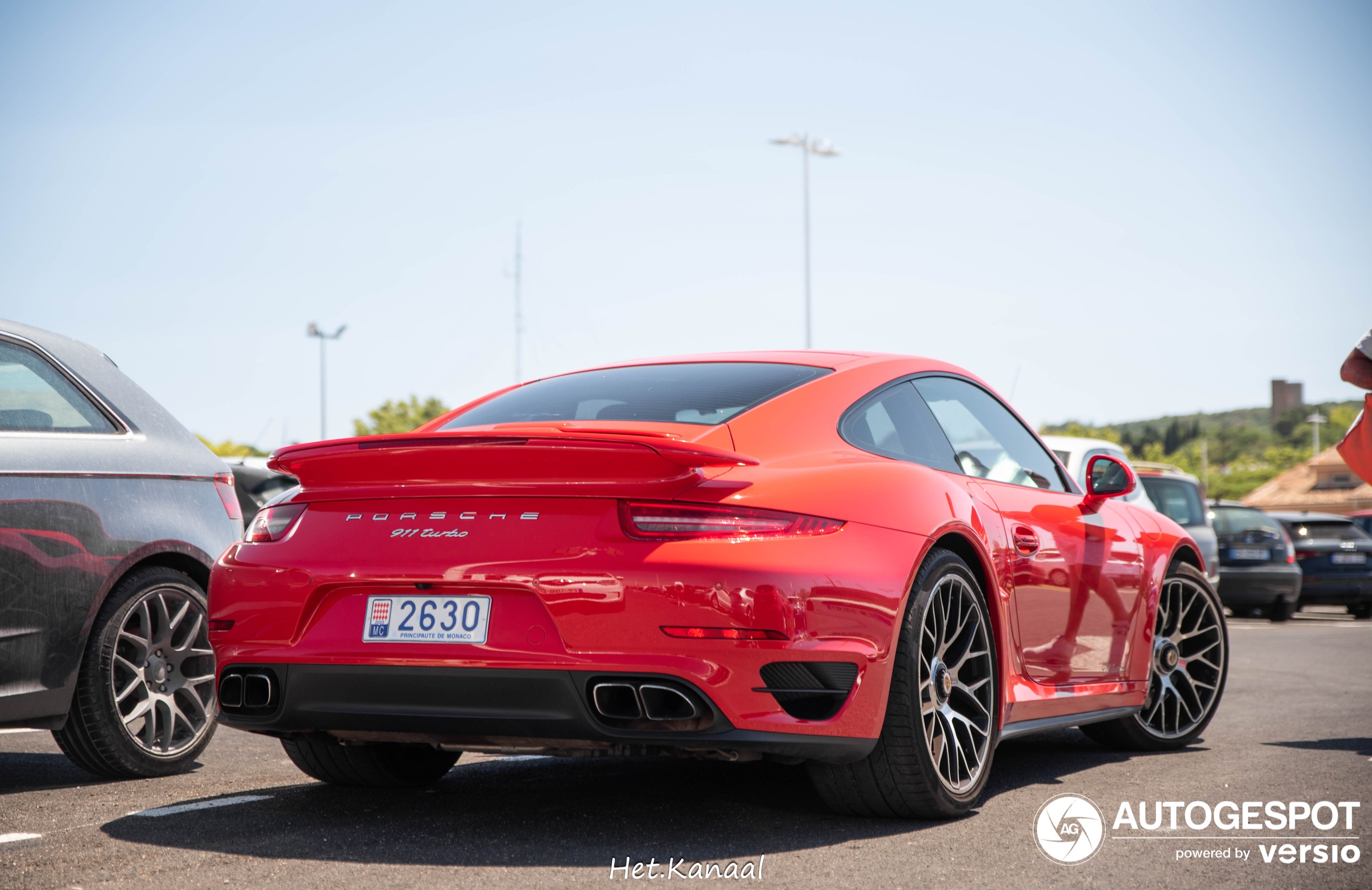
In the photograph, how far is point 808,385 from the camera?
429 centimetres

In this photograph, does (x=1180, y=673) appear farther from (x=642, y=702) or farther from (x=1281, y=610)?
(x=1281, y=610)

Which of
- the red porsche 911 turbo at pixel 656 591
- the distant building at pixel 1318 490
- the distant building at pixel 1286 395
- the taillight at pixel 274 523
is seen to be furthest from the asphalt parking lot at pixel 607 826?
the distant building at pixel 1286 395

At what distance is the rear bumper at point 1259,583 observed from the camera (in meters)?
18.4

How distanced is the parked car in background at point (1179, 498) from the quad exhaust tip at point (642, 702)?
12060 millimetres

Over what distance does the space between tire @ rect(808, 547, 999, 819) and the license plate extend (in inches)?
41.7

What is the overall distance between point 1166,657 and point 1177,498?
31.1 ft

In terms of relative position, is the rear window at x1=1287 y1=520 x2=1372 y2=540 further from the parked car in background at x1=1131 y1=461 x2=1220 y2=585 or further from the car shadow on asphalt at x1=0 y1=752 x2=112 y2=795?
the car shadow on asphalt at x1=0 y1=752 x2=112 y2=795

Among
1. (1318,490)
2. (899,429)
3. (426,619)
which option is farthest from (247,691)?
(1318,490)

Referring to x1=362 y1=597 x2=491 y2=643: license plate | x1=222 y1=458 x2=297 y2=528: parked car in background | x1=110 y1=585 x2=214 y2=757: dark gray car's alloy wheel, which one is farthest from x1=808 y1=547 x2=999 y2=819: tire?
x1=222 y1=458 x2=297 y2=528: parked car in background

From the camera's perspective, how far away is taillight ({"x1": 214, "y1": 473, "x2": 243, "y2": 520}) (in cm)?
561

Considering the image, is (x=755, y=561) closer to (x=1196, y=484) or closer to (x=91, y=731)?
(x=91, y=731)

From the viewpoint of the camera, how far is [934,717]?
405cm

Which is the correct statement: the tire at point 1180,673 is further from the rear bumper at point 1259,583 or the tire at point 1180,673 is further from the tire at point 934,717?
the rear bumper at point 1259,583

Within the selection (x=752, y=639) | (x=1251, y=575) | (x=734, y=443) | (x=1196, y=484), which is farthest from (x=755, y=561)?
(x=1251, y=575)
